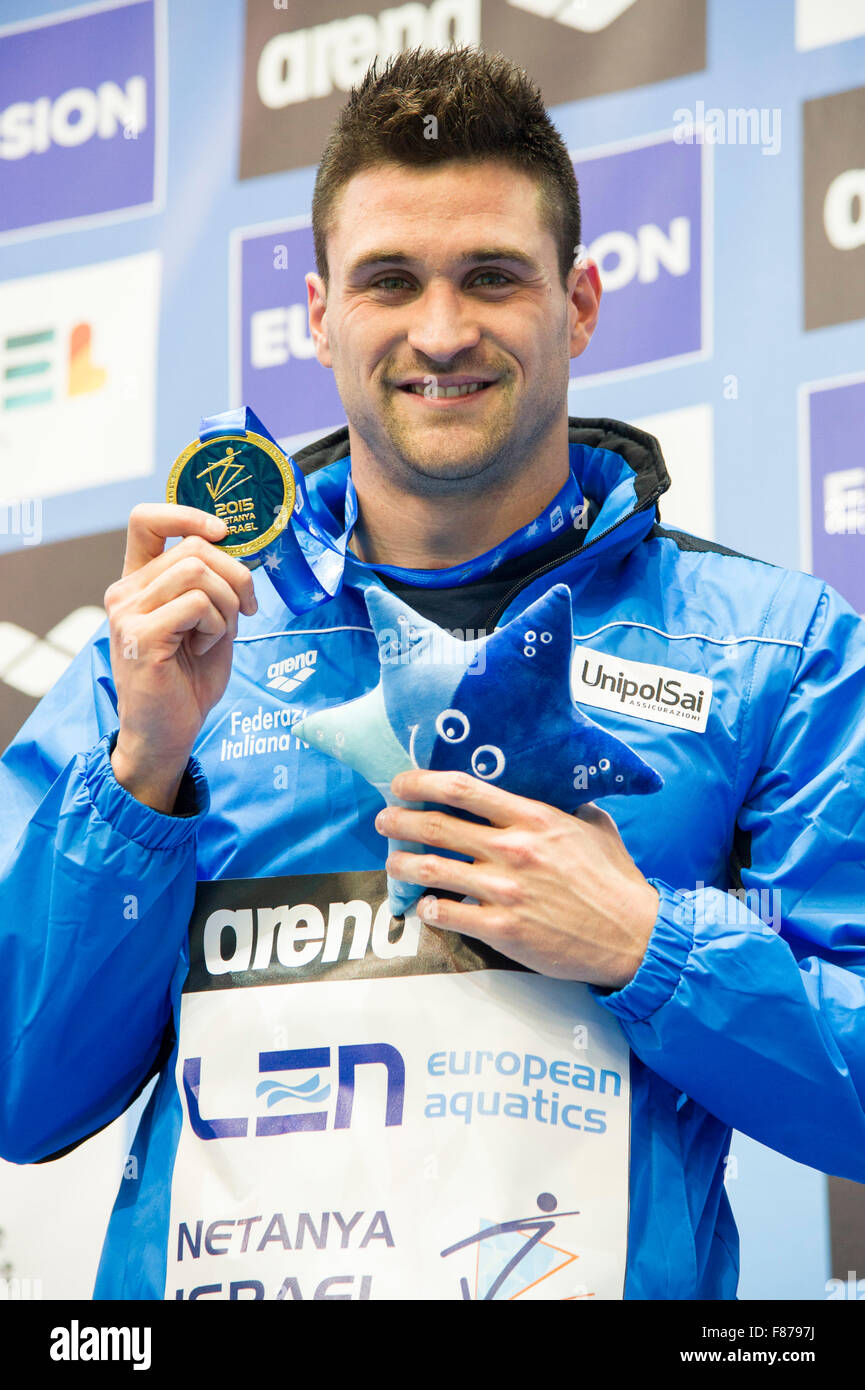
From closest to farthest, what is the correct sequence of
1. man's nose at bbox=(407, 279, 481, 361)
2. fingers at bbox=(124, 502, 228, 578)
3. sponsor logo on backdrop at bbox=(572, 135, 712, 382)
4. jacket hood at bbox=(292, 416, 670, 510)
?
fingers at bbox=(124, 502, 228, 578) → man's nose at bbox=(407, 279, 481, 361) → jacket hood at bbox=(292, 416, 670, 510) → sponsor logo on backdrop at bbox=(572, 135, 712, 382)

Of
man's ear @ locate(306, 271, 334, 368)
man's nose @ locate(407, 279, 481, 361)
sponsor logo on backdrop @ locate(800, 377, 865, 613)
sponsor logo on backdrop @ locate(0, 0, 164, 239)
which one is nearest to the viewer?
man's nose @ locate(407, 279, 481, 361)

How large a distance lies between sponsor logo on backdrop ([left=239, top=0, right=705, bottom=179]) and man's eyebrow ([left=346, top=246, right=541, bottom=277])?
85 cm

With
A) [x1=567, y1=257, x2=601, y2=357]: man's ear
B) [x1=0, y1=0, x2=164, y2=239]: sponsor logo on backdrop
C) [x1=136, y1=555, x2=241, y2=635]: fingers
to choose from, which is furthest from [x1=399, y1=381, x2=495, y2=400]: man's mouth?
[x1=0, y1=0, x2=164, y2=239]: sponsor logo on backdrop

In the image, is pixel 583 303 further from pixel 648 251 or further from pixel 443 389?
pixel 648 251

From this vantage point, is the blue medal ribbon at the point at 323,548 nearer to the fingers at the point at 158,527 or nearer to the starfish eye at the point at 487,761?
the fingers at the point at 158,527

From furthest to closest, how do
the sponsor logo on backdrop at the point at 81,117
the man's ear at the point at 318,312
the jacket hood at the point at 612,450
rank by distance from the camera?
the sponsor logo on backdrop at the point at 81,117, the man's ear at the point at 318,312, the jacket hood at the point at 612,450

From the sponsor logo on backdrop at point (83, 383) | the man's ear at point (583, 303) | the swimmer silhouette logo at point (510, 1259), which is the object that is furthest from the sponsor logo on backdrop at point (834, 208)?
the swimmer silhouette logo at point (510, 1259)

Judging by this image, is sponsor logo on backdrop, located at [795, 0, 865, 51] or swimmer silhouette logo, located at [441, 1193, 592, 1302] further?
sponsor logo on backdrop, located at [795, 0, 865, 51]

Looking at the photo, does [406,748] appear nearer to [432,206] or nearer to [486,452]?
[486,452]

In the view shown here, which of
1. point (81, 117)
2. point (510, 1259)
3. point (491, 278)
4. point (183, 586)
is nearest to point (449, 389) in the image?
point (491, 278)

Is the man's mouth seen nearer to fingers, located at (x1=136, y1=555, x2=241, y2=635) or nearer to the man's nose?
the man's nose

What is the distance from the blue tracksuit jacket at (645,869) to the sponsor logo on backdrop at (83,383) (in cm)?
88

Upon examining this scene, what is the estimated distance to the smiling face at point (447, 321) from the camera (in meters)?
1.49

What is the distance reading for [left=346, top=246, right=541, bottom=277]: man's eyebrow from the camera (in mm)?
1488
